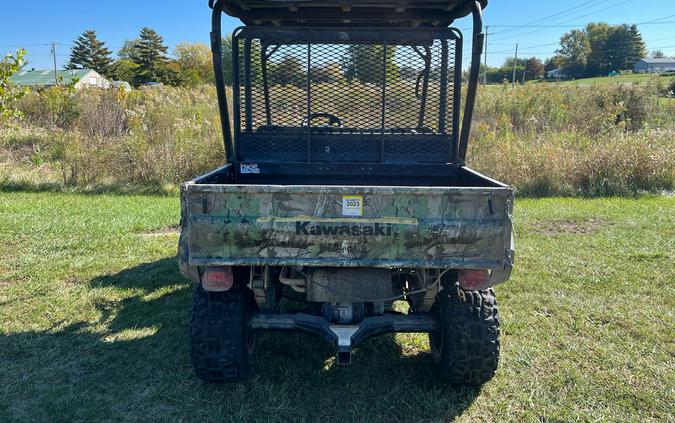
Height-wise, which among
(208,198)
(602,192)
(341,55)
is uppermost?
(341,55)

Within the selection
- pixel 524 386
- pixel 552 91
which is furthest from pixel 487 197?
pixel 552 91

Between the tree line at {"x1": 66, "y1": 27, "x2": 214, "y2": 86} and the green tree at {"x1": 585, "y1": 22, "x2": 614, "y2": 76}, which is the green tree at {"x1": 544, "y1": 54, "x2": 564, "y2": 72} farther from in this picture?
the tree line at {"x1": 66, "y1": 27, "x2": 214, "y2": 86}

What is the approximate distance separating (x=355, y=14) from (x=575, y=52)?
67.0 metres

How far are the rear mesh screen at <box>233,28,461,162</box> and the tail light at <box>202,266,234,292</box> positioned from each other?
131 cm

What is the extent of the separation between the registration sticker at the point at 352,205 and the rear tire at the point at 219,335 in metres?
0.88

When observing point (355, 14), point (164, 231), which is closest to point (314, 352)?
point (355, 14)

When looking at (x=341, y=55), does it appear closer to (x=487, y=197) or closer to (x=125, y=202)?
(x=487, y=197)

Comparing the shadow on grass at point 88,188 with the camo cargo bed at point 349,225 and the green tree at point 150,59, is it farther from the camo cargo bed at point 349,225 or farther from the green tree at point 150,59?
the green tree at point 150,59

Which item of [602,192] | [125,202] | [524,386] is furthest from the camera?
[602,192]

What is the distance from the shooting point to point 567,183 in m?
8.98

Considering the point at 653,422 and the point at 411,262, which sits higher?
the point at 411,262

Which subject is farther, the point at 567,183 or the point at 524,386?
the point at 567,183

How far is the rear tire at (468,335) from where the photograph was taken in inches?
112

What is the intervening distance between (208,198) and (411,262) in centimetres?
101
